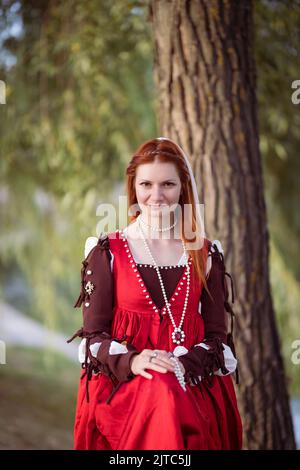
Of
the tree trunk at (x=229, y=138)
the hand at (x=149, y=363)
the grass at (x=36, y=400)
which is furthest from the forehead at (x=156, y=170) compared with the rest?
the grass at (x=36, y=400)

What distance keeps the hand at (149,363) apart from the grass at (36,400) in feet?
4.65

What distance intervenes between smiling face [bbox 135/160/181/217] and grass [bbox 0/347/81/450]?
1538mm

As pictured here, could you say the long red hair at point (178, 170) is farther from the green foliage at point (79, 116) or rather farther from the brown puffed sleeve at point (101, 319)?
the green foliage at point (79, 116)

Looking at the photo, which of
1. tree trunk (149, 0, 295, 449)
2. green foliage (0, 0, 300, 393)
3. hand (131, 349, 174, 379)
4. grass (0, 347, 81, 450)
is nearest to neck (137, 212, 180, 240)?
hand (131, 349, 174, 379)

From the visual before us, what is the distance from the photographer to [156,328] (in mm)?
1766

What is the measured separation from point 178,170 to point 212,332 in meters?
0.50

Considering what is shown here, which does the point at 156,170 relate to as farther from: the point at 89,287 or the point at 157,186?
the point at 89,287

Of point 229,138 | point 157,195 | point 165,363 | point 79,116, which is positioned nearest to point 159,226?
point 157,195

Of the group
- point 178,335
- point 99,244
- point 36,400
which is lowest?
point 36,400

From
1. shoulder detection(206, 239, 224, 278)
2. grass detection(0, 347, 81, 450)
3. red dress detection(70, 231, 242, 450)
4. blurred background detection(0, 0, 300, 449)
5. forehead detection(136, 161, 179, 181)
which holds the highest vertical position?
blurred background detection(0, 0, 300, 449)

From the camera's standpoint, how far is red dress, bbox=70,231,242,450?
61.9 inches

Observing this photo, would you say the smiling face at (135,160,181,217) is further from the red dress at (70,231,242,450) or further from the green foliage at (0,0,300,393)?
the green foliage at (0,0,300,393)

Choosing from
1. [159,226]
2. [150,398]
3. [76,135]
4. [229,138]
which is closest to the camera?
[150,398]

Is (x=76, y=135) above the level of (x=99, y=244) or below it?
above
